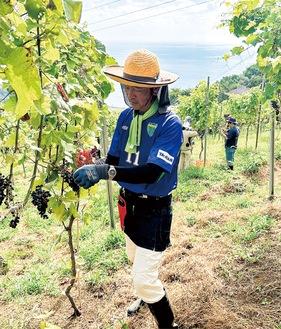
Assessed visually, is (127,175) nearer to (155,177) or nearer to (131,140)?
(155,177)

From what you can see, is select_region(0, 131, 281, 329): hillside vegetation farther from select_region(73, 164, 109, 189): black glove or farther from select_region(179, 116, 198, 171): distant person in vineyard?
select_region(179, 116, 198, 171): distant person in vineyard

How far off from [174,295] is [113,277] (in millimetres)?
697

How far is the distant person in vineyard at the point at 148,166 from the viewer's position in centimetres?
192

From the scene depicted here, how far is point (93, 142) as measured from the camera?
213cm

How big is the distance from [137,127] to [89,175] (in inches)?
23.0

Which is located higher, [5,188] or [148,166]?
[148,166]

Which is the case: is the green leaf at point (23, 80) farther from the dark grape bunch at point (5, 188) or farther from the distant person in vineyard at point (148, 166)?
the distant person in vineyard at point (148, 166)

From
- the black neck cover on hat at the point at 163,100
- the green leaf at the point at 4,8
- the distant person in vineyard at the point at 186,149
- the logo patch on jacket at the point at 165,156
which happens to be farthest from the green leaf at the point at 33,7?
the distant person in vineyard at the point at 186,149

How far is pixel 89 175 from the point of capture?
1.74m

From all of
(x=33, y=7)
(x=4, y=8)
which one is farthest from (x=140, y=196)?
(x=4, y=8)

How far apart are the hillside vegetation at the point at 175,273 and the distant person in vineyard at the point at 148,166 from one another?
364 millimetres

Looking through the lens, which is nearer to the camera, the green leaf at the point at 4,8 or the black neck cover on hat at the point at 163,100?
the green leaf at the point at 4,8

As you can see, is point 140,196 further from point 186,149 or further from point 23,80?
point 186,149

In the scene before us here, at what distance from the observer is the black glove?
1.73 m
